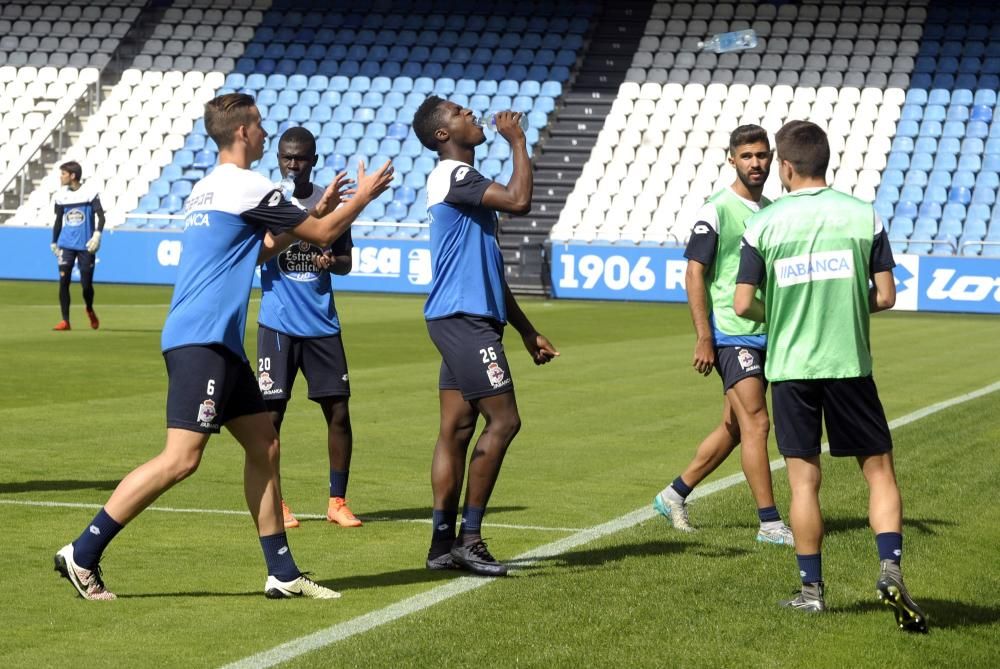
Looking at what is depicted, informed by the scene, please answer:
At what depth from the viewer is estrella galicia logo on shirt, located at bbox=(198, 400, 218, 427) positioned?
20.9 feet

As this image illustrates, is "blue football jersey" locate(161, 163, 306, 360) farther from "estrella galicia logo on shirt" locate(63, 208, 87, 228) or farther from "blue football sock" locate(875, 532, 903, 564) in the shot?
"estrella galicia logo on shirt" locate(63, 208, 87, 228)

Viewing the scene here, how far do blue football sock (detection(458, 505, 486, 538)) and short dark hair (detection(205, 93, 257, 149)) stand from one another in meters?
1.94

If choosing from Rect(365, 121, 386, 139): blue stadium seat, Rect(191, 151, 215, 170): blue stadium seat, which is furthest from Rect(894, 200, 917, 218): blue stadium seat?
Rect(191, 151, 215, 170): blue stadium seat

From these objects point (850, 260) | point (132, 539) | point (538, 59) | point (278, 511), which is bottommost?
point (132, 539)

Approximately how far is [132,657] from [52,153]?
3675 centimetres

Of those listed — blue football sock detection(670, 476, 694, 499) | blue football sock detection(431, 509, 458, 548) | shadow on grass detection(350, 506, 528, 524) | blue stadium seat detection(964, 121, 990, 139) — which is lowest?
shadow on grass detection(350, 506, 528, 524)

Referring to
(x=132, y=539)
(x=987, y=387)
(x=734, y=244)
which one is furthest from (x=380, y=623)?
(x=987, y=387)

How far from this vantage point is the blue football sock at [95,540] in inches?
253

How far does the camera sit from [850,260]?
6156mm

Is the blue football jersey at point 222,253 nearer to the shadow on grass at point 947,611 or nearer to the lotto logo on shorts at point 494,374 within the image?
the lotto logo on shorts at point 494,374

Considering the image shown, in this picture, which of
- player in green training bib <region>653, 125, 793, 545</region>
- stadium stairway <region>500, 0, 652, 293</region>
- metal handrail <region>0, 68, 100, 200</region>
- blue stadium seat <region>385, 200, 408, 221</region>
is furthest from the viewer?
metal handrail <region>0, 68, 100, 200</region>

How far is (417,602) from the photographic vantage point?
21.7 ft

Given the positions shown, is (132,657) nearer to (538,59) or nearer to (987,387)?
(987,387)

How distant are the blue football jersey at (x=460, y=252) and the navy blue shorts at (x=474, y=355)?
53 mm
